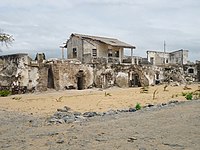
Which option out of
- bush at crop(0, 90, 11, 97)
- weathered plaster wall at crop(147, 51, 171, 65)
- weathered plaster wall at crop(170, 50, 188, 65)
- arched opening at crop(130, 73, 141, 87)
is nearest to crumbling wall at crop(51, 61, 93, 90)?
bush at crop(0, 90, 11, 97)

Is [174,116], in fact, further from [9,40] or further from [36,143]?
[9,40]

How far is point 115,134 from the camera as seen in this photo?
34.3 feet

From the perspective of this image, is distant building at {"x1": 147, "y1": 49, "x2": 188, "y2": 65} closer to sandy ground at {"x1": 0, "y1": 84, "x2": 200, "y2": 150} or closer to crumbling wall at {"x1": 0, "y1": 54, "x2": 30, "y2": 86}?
crumbling wall at {"x1": 0, "y1": 54, "x2": 30, "y2": 86}

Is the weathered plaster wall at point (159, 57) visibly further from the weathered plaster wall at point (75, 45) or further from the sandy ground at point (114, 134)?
the sandy ground at point (114, 134)

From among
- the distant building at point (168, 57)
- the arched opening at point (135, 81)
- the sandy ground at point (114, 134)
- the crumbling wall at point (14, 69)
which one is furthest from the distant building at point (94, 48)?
the sandy ground at point (114, 134)

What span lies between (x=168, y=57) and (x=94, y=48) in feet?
92.5

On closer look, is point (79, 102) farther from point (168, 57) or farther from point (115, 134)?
point (168, 57)

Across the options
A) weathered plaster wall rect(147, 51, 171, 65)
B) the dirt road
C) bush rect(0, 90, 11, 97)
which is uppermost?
weathered plaster wall rect(147, 51, 171, 65)

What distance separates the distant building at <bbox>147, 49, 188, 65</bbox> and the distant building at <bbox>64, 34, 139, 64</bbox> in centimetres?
1644

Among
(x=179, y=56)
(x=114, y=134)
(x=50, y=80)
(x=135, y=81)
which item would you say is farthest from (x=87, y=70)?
(x=179, y=56)

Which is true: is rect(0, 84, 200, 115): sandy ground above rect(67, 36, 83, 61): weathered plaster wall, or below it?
below

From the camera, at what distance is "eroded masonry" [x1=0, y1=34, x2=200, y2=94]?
36.6m

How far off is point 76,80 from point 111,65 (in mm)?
6549

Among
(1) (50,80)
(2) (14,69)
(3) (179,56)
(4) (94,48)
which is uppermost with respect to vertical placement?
(4) (94,48)
